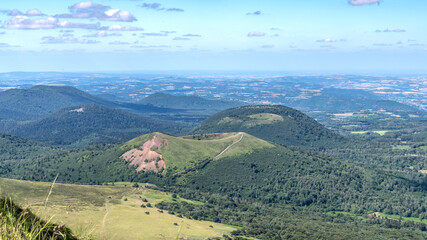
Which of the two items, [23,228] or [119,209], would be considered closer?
[23,228]

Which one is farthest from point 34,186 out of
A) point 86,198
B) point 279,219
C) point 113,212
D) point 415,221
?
point 415,221

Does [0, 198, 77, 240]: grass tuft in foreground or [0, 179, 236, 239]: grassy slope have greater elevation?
[0, 198, 77, 240]: grass tuft in foreground

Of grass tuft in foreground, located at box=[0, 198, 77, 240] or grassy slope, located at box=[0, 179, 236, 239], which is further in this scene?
grassy slope, located at box=[0, 179, 236, 239]

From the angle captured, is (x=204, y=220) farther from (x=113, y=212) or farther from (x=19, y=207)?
(x=19, y=207)

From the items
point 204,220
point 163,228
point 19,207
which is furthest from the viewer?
point 204,220

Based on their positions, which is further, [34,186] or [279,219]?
[279,219]

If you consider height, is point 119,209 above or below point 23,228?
below

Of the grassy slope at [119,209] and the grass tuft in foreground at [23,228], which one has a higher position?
the grass tuft in foreground at [23,228]

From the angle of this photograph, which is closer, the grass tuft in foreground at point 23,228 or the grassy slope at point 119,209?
the grass tuft in foreground at point 23,228
